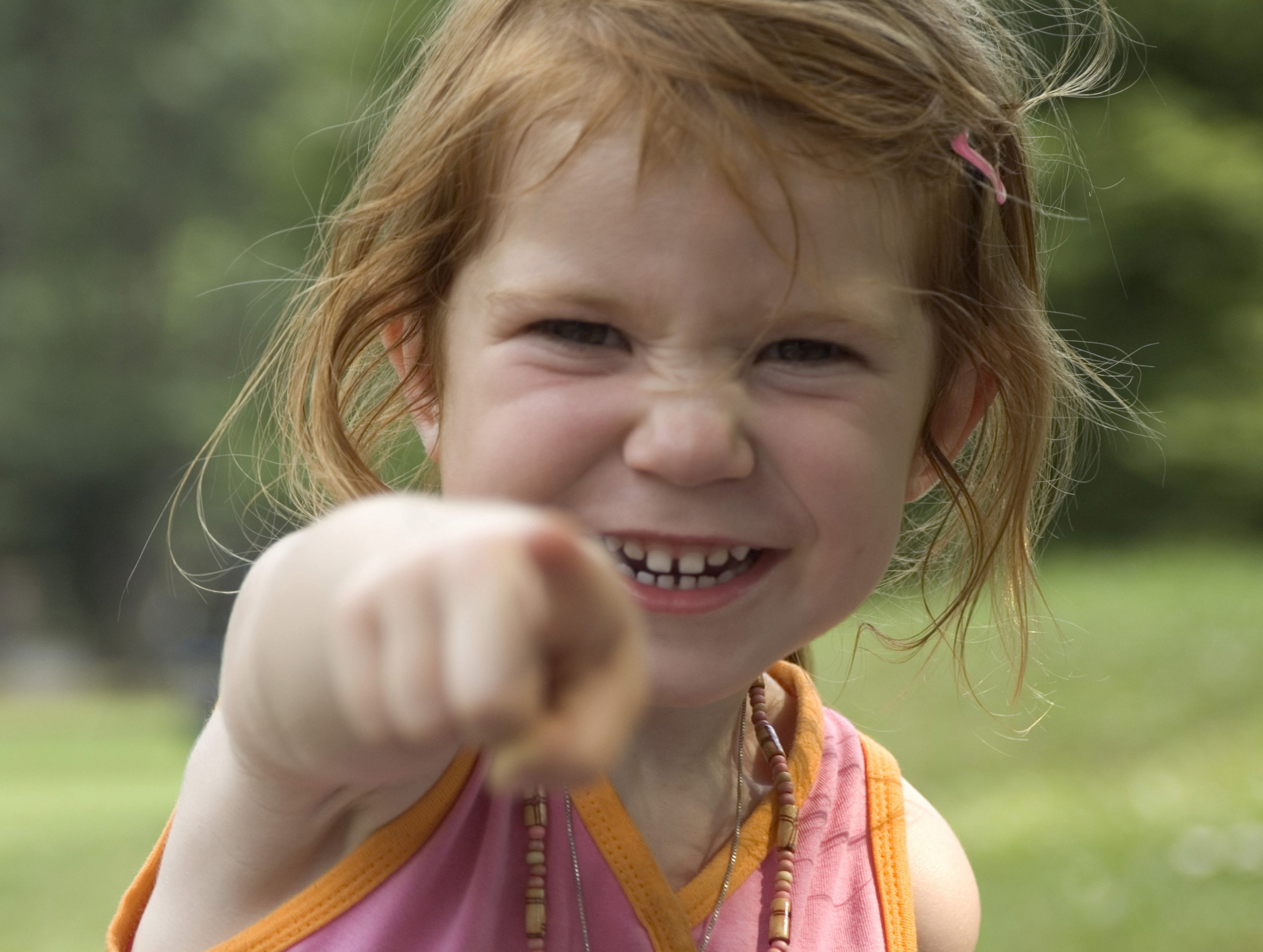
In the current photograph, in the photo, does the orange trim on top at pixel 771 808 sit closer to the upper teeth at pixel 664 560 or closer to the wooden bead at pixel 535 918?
the wooden bead at pixel 535 918

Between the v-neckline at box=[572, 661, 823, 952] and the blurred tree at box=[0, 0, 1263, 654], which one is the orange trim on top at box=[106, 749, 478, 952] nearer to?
the v-neckline at box=[572, 661, 823, 952]

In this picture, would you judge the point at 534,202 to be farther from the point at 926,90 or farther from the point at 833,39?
the point at 926,90

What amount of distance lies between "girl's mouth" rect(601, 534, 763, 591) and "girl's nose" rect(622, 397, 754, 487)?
80 millimetres

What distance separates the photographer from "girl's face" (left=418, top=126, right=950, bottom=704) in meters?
1.31

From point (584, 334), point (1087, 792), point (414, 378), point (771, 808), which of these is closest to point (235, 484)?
point (1087, 792)

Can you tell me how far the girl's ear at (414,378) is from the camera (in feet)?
5.49

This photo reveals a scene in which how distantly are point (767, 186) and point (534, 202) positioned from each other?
22 cm

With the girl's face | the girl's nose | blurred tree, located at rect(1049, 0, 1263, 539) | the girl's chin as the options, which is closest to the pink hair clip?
the girl's face

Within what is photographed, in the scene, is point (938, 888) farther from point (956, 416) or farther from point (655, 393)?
point (655, 393)

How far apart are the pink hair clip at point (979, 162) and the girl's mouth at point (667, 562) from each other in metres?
0.51

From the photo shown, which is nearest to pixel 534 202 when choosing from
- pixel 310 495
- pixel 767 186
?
pixel 767 186

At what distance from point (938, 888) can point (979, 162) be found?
0.89 meters

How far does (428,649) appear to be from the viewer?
2.23 ft

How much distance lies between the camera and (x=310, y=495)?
191 cm
